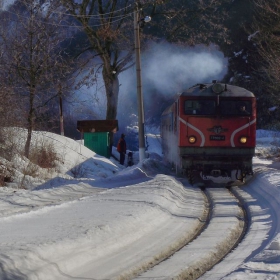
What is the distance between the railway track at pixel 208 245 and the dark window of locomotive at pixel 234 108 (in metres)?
4.56

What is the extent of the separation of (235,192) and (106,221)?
7.75m

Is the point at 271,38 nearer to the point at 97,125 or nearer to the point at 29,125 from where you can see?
the point at 97,125

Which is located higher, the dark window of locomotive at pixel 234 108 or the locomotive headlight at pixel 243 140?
the dark window of locomotive at pixel 234 108

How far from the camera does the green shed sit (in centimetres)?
2991

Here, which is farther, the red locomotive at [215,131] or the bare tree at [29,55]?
the bare tree at [29,55]

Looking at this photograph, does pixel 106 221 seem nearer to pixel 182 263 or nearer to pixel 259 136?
pixel 182 263

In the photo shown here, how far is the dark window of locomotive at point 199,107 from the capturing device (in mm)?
17219

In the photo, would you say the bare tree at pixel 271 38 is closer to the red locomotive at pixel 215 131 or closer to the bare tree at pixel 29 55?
the red locomotive at pixel 215 131

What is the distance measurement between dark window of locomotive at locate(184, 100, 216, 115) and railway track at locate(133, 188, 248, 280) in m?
4.48

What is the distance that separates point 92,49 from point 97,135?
4712 millimetres

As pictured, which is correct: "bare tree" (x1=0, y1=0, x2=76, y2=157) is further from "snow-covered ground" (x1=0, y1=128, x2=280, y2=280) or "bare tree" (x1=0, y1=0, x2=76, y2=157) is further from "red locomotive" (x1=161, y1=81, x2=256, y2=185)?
"red locomotive" (x1=161, y1=81, x2=256, y2=185)

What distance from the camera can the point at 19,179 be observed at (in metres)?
17.1

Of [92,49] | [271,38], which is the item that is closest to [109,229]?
[271,38]

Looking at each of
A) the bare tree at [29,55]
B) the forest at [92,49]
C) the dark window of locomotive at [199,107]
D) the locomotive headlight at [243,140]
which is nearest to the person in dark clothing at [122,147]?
the forest at [92,49]
